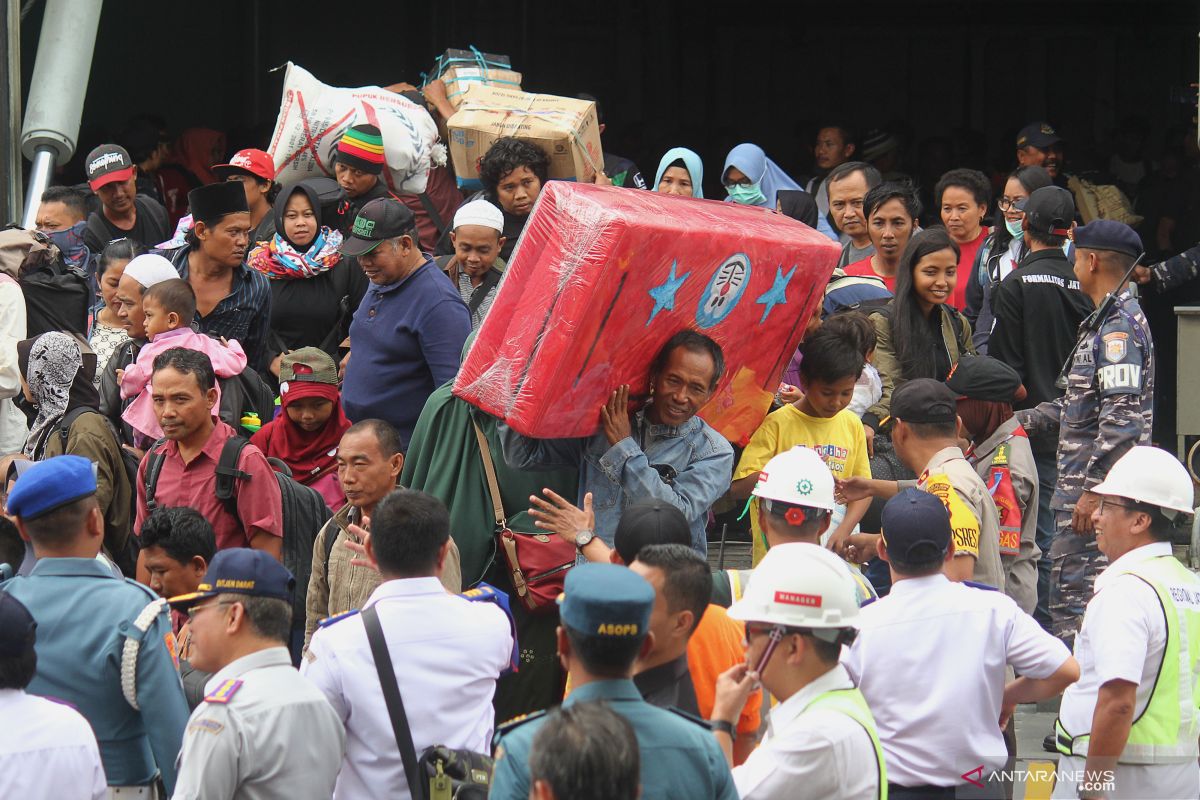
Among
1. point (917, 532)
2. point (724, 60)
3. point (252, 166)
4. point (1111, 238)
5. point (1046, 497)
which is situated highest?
point (724, 60)

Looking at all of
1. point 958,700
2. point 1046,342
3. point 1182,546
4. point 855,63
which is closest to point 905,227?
point 1046,342

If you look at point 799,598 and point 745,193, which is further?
point 745,193

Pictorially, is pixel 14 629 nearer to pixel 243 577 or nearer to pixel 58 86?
pixel 243 577

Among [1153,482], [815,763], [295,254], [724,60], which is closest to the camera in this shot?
[815,763]

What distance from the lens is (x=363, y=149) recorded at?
285 inches

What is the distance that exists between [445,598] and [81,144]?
30.7 feet

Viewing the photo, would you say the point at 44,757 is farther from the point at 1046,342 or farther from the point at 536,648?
the point at 1046,342

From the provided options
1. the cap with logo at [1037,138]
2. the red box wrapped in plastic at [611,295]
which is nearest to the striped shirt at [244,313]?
the red box wrapped in plastic at [611,295]

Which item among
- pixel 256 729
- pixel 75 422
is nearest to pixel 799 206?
pixel 75 422

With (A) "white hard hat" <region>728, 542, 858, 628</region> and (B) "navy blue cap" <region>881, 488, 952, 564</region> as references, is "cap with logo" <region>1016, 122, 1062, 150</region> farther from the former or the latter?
(A) "white hard hat" <region>728, 542, 858, 628</region>

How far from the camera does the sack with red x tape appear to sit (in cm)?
789

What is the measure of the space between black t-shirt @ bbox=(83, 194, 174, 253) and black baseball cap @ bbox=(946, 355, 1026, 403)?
4543 millimetres

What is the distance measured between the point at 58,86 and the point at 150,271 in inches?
146

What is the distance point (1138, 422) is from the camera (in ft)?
19.7
